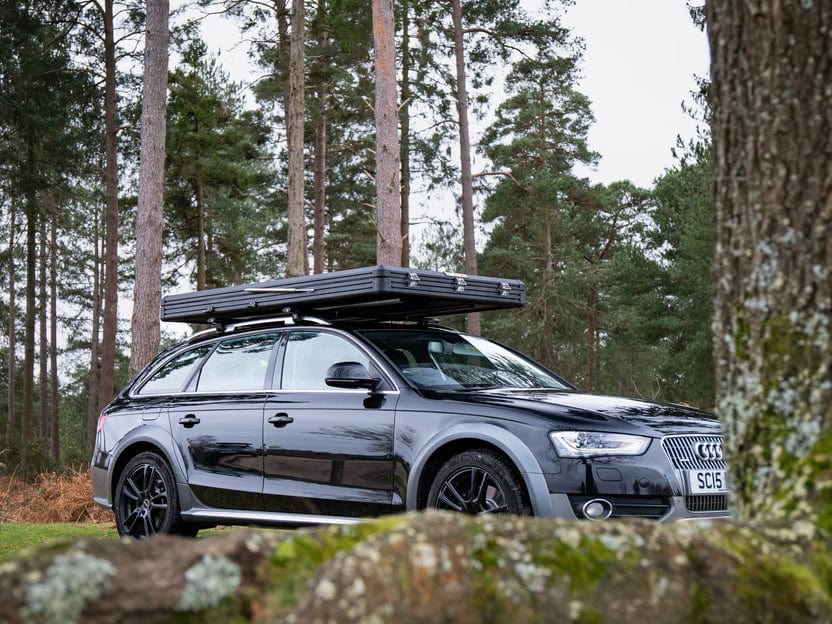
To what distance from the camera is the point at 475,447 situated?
20.0 ft

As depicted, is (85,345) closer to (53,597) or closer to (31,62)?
(31,62)

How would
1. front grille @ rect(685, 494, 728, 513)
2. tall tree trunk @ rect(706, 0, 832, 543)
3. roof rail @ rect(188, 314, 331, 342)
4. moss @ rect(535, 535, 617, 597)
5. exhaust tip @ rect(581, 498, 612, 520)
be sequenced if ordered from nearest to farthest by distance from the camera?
moss @ rect(535, 535, 617, 597), tall tree trunk @ rect(706, 0, 832, 543), exhaust tip @ rect(581, 498, 612, 520), front grille @ rect(685, 494, 728, 513), roof rail @ rect(188, 314, 331, 342)

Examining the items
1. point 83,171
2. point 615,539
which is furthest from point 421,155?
point 615,539

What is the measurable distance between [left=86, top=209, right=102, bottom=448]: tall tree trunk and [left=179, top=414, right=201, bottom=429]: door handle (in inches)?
687

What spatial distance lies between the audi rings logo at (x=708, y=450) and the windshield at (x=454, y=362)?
Answer: 1506 mm

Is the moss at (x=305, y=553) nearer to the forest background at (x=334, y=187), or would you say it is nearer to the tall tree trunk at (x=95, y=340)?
the forest background at (x=334, y=187)

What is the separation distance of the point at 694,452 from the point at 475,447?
4.27 feet

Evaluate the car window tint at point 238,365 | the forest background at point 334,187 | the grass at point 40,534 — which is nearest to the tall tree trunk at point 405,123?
the forest background at point 334,187

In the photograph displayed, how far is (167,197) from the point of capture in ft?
107

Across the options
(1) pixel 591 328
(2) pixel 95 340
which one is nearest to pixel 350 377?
(2) pixel 95 340

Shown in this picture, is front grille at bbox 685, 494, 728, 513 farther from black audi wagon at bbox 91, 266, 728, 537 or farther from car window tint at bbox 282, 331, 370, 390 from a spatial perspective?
car window tint at bbox 282, 331, 370, 390

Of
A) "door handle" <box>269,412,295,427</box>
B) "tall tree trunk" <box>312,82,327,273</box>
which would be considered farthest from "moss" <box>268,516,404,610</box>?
"tall tree trunk" <box>312,82,327,273</box>

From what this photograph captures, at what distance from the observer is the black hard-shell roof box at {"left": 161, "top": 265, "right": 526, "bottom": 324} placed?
6950 mm

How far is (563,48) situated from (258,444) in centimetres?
2380
